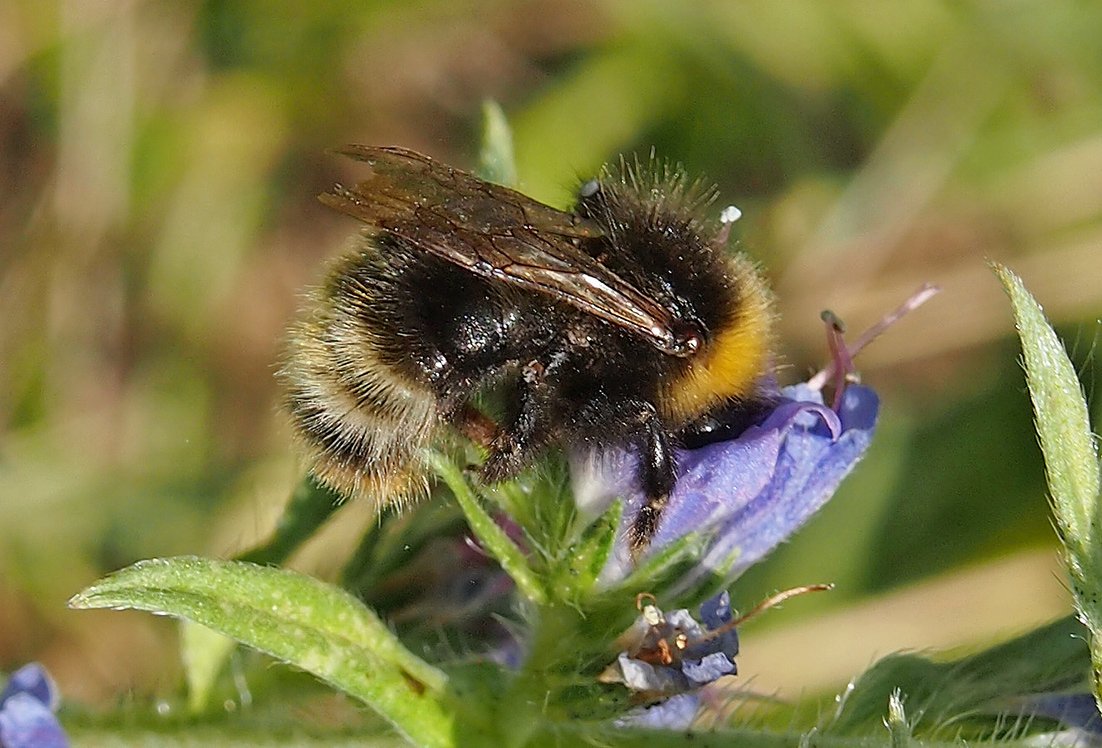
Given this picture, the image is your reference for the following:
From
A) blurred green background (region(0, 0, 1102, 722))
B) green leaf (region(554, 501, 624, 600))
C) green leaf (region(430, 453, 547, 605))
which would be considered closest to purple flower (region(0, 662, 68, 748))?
green leaf (region(430, 453, 547, 605))

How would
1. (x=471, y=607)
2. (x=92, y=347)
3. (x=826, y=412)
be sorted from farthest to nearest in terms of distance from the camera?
1. (x=92, y=347)
2. (x=471, y=607)
3. (x=826, y=412)

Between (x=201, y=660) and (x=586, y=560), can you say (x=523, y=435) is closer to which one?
(x=586, y=560)

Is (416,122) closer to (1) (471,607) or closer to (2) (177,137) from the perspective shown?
(2) (177,137)

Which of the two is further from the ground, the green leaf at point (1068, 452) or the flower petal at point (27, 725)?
the green leaf at point (1068, 452)

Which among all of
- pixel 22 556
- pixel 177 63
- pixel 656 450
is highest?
pixel 656 450

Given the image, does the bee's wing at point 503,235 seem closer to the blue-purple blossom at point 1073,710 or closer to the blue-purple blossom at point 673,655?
the blue-purple blossom at point 673,655

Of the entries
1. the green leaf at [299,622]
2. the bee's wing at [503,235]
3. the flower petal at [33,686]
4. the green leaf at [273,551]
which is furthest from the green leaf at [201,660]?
the bee's wing at [503,235]

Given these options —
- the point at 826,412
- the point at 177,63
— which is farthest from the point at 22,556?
the point at 826,412
